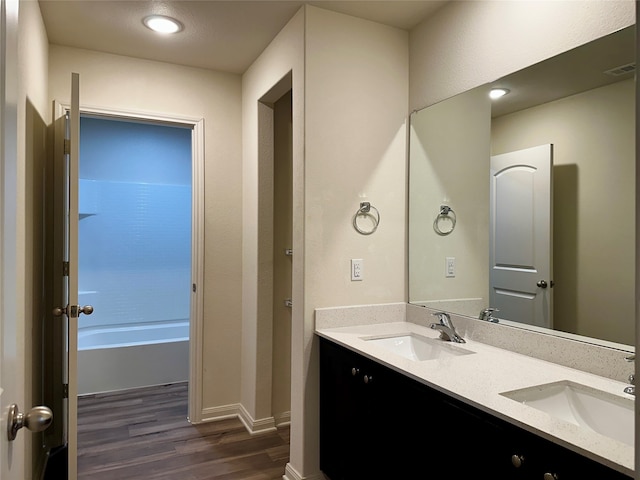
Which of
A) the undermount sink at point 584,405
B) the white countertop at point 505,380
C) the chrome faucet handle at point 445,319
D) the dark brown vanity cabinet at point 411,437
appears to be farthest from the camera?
the chrome faucet handle at point 445,319

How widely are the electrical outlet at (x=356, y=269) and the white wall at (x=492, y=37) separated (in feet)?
3.04

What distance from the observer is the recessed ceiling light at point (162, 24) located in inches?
94.5

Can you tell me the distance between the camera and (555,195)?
1.77 metres

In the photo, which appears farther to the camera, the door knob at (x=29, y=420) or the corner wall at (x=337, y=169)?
the corner wall at (x=337, y=169)

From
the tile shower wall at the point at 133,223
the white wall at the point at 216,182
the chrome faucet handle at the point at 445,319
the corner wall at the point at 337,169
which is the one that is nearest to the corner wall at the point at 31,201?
the white wall at the point at 216,182

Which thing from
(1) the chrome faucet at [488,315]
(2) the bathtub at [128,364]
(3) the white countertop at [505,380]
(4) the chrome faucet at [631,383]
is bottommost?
(2) the bathtub at [128,364]

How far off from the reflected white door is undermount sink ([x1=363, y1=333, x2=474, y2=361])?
1.01 ft

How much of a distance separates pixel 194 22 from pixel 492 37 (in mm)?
1564

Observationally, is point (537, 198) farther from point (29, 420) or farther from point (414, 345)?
point (29, 420)

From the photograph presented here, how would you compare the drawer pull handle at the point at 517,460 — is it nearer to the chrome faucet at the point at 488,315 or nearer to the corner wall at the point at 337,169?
the chrome faucet at the point at 488,315

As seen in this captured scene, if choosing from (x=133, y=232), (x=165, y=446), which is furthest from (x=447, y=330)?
(x=133, y=232)

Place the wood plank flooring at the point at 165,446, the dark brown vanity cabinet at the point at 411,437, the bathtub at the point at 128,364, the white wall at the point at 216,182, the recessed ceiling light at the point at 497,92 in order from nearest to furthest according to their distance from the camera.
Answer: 1. the dark brown vanity cabinet at the point at 411,437
2. the recessed ceiling light at the point at 497,92
3. the wood plank flooring at the point at 165,446
4. the white wall at the point at 216,182
5. the bathtub at the point at 128,364

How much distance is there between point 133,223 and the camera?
4613 millimetres

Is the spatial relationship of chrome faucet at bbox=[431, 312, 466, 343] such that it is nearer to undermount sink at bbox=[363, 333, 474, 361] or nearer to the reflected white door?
undermount sink at bbox=[363, 333, 474, 361]
